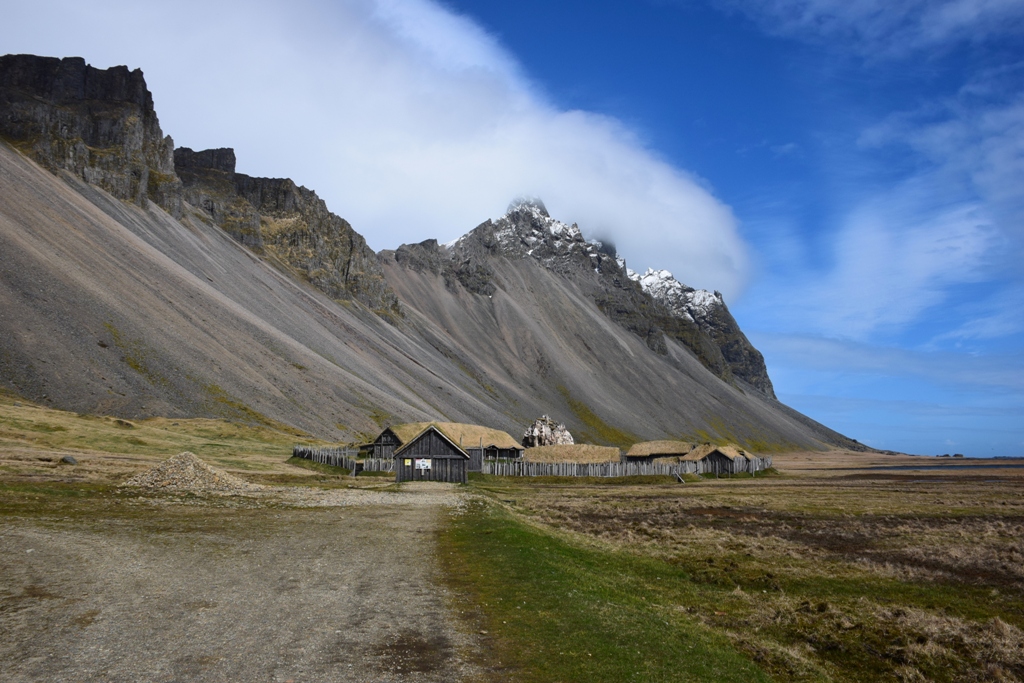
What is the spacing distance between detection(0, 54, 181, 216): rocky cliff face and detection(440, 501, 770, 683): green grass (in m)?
134

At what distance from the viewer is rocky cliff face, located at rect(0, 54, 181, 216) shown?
12631cm

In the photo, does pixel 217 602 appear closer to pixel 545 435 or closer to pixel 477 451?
pixel 477 451

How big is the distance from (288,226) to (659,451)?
116 meters

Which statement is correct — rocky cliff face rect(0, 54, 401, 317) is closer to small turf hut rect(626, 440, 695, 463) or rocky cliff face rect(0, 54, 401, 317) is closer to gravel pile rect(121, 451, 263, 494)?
small turf hut rect(626, 440, 695, 463)

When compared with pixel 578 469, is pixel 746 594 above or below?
below

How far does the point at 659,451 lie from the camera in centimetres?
10294

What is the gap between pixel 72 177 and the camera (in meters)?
125

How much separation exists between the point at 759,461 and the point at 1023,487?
40218mm

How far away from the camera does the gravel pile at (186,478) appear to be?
125 ft

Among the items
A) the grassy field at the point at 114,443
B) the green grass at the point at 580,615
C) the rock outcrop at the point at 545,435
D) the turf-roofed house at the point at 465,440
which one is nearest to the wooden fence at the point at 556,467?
the turf-roofed house at the point at 465,440

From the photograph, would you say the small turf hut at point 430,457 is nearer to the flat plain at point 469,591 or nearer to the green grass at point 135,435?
the green grass at point 135,435

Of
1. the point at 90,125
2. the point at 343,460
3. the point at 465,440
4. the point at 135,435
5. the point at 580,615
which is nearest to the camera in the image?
the point at 580,615

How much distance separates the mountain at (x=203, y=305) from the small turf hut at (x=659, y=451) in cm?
3461

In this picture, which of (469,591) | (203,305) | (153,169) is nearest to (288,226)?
(153,169)
